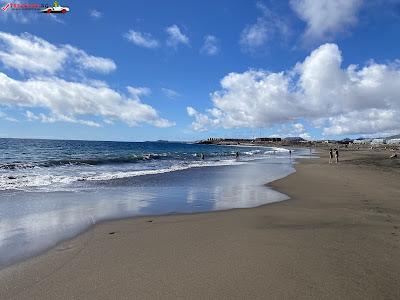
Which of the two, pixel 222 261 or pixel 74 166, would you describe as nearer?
pixel 222 261

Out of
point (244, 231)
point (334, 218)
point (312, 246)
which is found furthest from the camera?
point (334, 218)

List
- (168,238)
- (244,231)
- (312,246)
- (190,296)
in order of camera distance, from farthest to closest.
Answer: (244,231) → (168,238) → (312,246) → (190,296)

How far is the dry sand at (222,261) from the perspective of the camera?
16.9 ft

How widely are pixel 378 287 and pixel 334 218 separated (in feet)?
16.9

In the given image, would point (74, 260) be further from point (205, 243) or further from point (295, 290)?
point (295, 290)

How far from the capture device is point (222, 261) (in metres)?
6.32

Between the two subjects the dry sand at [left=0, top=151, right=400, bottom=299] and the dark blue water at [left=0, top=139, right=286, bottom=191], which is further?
the dark blue water at [left=0, top=139, right=286, bottom=191]

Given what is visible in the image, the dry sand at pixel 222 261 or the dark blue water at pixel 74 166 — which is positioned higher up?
the dark blue water at pixel 74 166

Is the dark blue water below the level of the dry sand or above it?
above

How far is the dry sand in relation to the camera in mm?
5137

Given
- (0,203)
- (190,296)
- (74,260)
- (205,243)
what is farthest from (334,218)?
(0,203)

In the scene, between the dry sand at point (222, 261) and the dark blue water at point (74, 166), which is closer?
the dry sand at point (222, 261)

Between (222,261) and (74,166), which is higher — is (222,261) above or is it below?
below

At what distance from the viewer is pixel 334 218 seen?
10.2 metres
